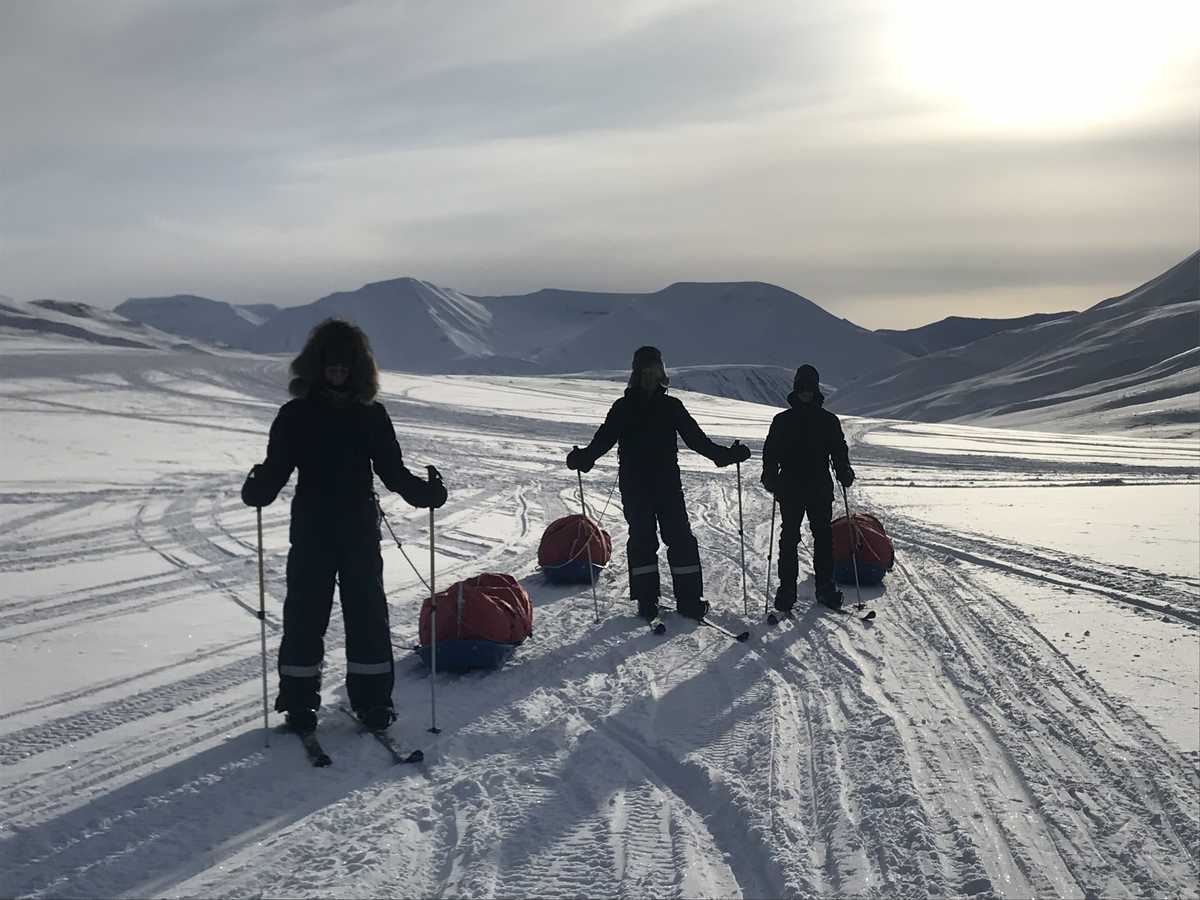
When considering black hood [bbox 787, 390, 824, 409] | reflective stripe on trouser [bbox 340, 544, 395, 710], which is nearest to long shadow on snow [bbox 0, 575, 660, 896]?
reflective stripe on trouser [bbox 340, 544, 395, 710]

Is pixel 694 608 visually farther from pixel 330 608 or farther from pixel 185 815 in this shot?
pixel 185 815

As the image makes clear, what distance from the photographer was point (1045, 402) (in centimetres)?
6881

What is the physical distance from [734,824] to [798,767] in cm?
65

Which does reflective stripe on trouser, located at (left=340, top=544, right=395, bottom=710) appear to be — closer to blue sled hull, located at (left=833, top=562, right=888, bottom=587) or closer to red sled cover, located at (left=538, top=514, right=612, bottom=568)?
→ red sled cover, located at (left=538, top=514, right=612, bottom=568)

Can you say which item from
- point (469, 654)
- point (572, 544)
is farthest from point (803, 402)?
point (469, 654)

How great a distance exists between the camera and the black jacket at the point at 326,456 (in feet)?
15.2

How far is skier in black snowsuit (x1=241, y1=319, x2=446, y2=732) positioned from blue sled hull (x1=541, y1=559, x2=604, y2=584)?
11.5 feet

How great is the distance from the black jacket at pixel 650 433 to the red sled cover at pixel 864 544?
193 cm

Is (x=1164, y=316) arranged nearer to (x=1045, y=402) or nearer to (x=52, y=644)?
(x=1045, y=402)

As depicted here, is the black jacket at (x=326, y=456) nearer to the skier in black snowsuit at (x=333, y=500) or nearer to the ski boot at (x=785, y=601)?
the skier in black snowsuit at (x=333, y=500)

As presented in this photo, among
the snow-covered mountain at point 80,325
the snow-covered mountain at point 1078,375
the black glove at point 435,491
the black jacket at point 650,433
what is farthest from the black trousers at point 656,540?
the snow-covered mountain at point 80,325

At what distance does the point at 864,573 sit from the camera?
8.32m

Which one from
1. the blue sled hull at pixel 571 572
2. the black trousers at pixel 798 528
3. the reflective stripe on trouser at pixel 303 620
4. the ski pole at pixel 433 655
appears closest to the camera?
the reflective stripe on trouser at pixel 303 620

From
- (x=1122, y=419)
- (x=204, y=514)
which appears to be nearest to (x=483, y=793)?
(x=204, y=514)
